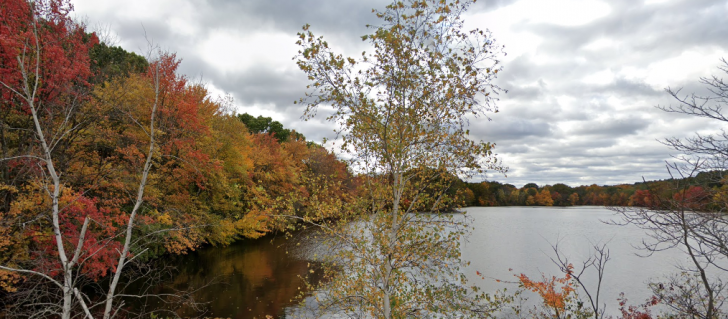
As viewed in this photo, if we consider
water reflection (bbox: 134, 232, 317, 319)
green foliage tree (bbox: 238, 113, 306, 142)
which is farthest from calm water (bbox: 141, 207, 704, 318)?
green foliage tree (bbox: 238, 113, 306, 142)

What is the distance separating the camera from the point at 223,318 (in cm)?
1258

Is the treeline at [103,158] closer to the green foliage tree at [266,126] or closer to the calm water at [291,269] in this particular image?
the calm water at [291,269]

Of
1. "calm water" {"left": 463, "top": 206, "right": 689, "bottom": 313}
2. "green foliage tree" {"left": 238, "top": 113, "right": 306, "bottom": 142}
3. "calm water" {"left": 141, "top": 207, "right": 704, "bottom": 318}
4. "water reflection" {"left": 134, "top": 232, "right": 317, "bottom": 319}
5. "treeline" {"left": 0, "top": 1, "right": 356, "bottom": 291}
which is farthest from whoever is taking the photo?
"green foliage tree" {"left": 238, "top": 113, "right": 306, "bottom": 142}

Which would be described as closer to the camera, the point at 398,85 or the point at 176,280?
the point at 398,85

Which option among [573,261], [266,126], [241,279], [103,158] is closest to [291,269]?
[241,279]

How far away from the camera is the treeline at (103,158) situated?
7.77m

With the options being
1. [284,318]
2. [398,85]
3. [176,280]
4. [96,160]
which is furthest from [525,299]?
[96,160]

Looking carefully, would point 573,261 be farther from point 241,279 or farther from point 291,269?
point 241,279

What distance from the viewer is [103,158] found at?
1553 centimetres

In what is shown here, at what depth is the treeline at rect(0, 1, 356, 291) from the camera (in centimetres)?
777

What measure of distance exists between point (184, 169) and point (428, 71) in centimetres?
1440

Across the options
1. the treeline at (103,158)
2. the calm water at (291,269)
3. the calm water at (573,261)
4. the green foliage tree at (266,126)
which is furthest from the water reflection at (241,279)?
the green foliage tree at (266,126)

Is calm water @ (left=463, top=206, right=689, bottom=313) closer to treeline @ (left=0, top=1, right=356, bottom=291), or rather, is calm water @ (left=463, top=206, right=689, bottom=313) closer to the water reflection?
the water reflection

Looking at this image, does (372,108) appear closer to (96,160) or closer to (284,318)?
(284,318)
